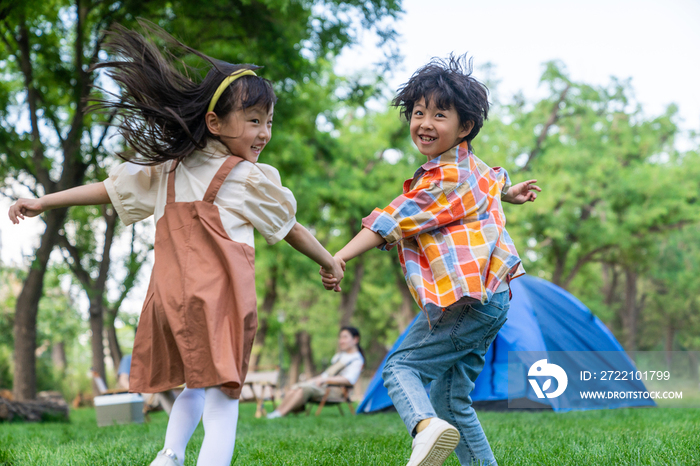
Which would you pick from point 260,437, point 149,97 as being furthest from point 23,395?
point 149,97

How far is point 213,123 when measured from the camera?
2322mm

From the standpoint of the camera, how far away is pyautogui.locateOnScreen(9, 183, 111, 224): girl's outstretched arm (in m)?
2.35

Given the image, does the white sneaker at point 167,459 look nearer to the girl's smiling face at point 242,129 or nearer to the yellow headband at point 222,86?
the girl's smiling face at point 242,129

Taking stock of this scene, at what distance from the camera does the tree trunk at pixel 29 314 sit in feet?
26.9

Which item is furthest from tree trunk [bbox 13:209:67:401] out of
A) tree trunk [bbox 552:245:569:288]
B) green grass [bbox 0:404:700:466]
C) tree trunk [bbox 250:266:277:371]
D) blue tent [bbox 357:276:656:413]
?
tree trunk [bbox 552:245:569:288]

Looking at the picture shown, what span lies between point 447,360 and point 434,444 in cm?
40

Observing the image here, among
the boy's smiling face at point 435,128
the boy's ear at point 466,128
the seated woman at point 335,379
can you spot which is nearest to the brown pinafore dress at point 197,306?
the boy's smiling face at point 435,128

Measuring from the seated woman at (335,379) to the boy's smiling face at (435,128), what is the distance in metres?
6.17

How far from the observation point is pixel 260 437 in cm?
461

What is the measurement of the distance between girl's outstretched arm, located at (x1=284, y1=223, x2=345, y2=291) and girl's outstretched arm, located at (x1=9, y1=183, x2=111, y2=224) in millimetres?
784

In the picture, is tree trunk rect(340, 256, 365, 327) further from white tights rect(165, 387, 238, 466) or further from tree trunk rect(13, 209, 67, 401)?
white tights rect(165, 387, 238, 466)

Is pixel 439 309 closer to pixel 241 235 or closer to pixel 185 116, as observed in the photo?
pixel 241 235

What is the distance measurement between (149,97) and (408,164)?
15.9 meters

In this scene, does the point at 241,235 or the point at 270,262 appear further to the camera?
the point at 270,262
